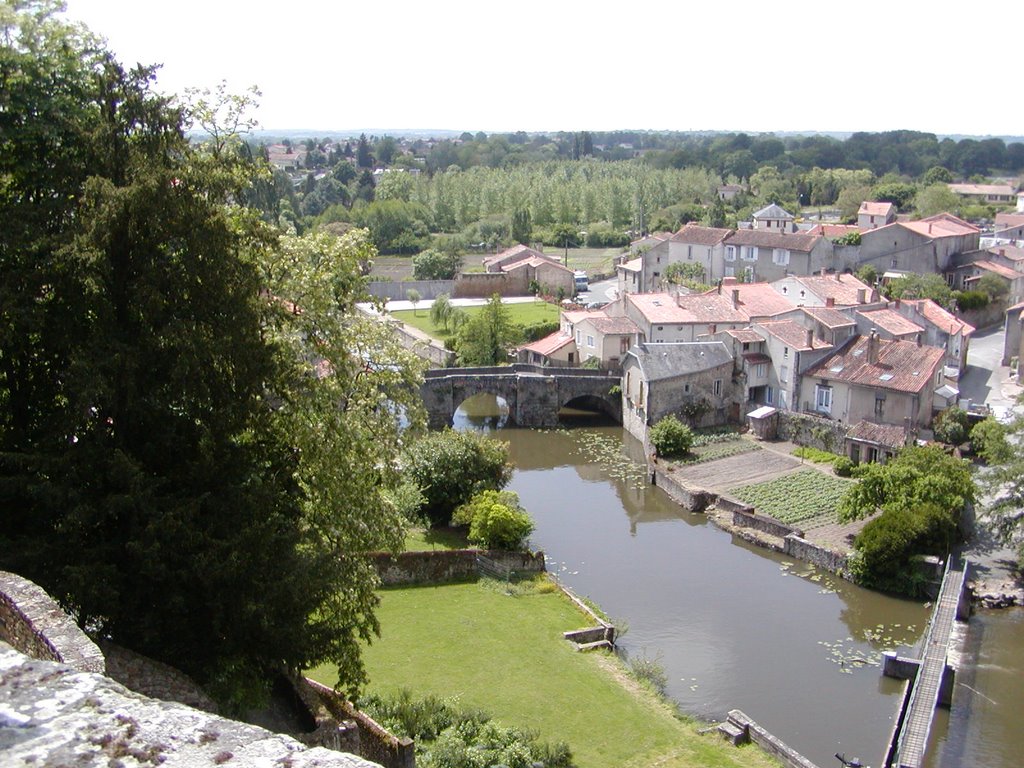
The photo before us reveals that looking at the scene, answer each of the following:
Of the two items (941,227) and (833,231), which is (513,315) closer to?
(833,231)

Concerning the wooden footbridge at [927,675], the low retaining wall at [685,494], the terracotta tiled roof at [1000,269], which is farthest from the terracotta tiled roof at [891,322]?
the terracotta tiled roof at [1000,269]

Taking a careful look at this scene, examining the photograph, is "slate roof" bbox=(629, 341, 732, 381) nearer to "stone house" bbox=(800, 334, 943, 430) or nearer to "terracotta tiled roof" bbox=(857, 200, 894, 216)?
"stone house" bbox=(800, 334, 943, 430)

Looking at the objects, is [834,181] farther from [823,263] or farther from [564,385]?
[564,385]

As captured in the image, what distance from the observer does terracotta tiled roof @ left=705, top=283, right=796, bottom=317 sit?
47312mm

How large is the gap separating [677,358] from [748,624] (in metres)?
17.4

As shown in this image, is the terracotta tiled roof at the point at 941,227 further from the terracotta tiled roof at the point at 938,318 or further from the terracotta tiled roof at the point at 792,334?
the terracotta tiled roof at the point at 792,334

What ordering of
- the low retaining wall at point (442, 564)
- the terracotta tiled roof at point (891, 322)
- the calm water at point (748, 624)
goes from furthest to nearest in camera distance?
the terracotta tiled roof at point (891, 322), the low retaining wall at point (442, 564), the calm water at point (748, 624)

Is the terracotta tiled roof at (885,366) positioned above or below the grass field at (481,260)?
above

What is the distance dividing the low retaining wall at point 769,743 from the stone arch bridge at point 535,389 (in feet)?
85.6

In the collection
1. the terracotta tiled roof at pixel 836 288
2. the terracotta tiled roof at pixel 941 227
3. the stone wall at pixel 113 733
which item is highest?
the stone wall at pixel 113 733

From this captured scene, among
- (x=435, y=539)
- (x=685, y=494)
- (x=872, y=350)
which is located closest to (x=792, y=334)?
(x=872, y=350)

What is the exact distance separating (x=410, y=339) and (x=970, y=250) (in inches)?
1542

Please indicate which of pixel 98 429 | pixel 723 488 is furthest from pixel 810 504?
pixel 98 429

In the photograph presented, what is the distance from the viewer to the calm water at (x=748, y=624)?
70.3 ft
